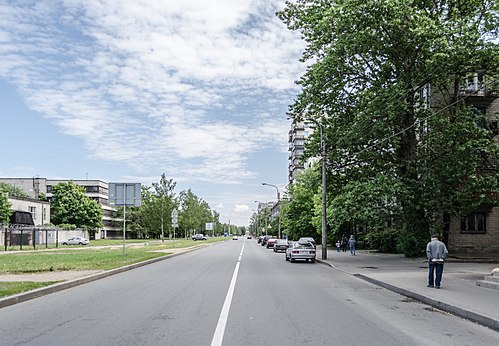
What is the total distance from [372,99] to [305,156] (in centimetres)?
655

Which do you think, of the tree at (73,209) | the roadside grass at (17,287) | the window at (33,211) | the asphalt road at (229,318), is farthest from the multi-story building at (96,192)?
the asphalt road at (229,318)

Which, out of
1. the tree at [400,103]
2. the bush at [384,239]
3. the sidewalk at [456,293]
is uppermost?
the tree at [400,103]

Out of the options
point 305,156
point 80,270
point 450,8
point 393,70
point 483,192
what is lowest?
point 80,270

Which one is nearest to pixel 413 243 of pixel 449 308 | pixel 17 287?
pixel 449 308

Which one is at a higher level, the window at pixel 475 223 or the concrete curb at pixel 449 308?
the window at pixel 475 223

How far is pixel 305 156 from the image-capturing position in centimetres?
3275

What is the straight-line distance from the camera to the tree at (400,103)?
26422mm

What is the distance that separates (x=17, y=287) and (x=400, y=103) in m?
20.7

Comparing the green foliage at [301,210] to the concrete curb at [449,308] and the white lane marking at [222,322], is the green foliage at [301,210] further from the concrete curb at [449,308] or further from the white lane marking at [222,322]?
the white lane marking at [222,322]

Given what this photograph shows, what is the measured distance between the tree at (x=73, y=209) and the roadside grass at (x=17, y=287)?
85.2 meters

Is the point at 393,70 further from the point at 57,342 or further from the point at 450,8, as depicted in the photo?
the point at 57,342

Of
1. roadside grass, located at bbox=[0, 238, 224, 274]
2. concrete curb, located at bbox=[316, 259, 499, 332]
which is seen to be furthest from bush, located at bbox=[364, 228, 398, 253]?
concrete curb, located at bbox=[316, 259, 499, 332]

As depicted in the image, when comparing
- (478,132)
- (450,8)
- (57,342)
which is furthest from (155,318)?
(450,8)

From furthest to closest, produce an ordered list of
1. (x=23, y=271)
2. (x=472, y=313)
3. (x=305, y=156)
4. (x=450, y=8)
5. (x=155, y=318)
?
(x=305, y=156), (x=450, y=8), (x=23, y=271), (x=472, y=313), (x=155, y=318)
